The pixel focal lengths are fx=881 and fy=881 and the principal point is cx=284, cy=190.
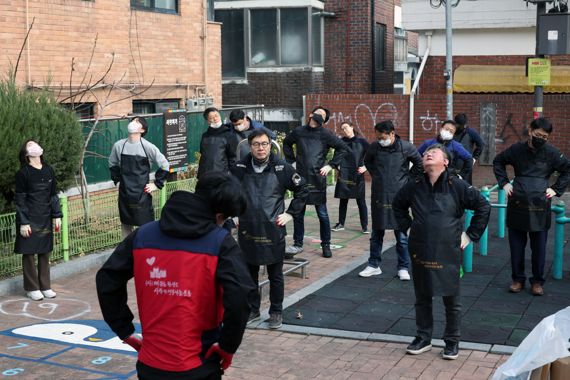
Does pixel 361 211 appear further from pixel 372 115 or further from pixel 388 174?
pixel 372 115

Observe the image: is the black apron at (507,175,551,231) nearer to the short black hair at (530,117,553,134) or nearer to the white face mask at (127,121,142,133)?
the short black hair at (530,117,553,134)

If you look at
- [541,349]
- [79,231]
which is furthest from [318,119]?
[541,349]

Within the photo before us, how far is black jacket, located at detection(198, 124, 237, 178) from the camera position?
11.5 metres

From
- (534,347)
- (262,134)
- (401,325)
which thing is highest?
(262,134)

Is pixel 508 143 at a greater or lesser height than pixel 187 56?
lesser

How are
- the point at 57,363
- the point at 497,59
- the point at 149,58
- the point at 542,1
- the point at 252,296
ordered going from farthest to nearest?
the point at 497,59 < the point at 149,58 < the point at 542,1 < the point at 57,363 < the point at 252,296

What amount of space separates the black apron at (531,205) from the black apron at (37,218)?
4857 millimetres

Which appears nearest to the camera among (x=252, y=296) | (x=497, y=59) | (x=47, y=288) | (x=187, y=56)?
(x=252, y=296)

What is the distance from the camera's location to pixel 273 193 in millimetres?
7945

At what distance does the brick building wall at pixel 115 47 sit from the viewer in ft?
45.8

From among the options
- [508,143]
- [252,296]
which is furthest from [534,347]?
[508,143]

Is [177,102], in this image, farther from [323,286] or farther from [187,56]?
[323,286]

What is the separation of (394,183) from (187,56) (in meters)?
8.94

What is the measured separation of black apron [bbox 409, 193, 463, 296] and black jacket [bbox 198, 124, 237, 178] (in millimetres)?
4784
